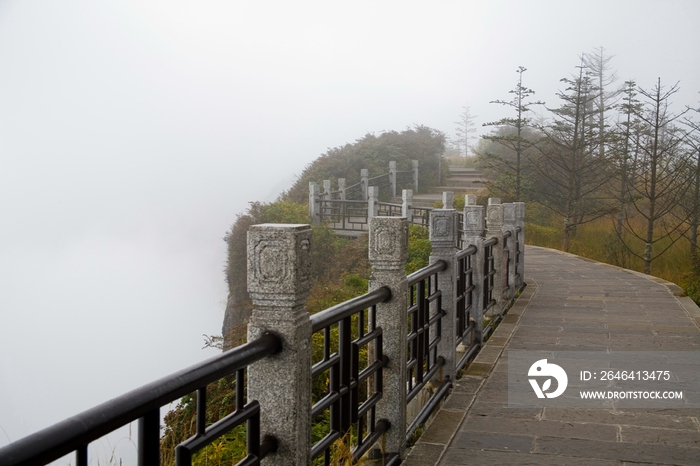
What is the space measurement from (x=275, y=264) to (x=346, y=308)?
84 centimetres

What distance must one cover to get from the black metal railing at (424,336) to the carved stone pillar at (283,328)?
5.76 feet

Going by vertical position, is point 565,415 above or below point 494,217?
below

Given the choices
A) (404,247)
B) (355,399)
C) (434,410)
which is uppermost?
(404,247)

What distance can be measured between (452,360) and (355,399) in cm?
235

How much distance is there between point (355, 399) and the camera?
135 inches

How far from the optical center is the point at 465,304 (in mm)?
6410

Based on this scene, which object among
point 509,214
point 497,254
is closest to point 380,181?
point 509,214

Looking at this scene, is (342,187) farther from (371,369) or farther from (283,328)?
(283,328)

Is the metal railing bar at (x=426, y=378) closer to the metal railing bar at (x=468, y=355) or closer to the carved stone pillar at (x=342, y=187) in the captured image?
the metal railing bar at (x=468, y=355)

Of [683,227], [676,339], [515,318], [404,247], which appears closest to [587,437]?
[404,247]

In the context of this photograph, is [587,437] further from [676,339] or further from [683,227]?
[683,227]

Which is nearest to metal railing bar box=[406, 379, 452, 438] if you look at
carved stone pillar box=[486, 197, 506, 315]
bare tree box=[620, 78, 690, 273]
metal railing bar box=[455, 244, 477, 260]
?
metal railing bar box=[455, 244, 477, 260]

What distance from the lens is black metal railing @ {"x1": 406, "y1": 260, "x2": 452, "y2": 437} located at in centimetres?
457
